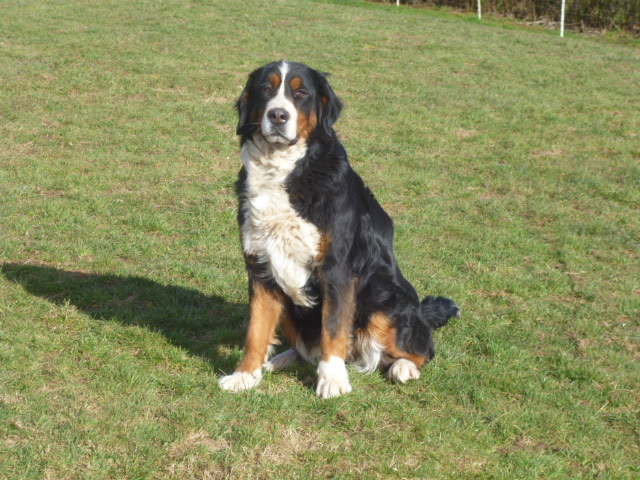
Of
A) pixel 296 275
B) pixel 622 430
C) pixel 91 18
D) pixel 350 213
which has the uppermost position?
pixel 91 18

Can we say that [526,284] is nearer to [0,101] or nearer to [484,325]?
[484,325]

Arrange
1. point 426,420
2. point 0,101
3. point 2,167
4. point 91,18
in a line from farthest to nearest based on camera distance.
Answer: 1. point 91,18
2. point 0,101
3. point 2,167
4. point 426,420

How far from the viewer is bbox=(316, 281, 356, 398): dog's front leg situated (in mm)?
4410

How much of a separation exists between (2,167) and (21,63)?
5432 millimetres

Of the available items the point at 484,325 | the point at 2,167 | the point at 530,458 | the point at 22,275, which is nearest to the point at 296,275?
the point at 530,458

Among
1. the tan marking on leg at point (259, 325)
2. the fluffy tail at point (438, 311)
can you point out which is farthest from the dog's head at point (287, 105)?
the fluffy tail at point (438, 311)

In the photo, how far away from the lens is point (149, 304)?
230 inches

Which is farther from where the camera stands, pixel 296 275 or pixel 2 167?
pixel 2 167

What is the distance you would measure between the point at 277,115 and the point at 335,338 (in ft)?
4.48

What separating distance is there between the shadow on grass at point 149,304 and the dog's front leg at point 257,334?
358 mm

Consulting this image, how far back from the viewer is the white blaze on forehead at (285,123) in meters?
4.30

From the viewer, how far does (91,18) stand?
17672 mm

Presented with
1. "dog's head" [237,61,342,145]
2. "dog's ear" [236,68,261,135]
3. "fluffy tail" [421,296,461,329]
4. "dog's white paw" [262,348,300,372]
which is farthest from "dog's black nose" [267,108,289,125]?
"fluffy tail" [421,296,461,329]

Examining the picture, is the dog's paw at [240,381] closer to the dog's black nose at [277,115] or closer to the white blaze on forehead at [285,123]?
the white blaze on forehead at [285,123]
